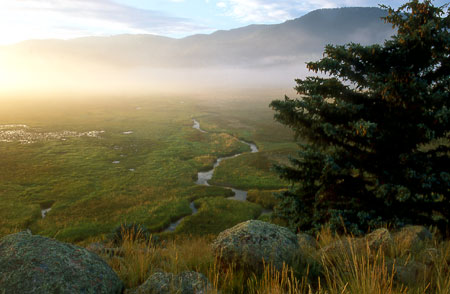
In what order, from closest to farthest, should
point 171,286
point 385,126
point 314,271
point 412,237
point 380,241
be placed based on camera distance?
point 171,286, point 314,271, point 380,241, point 412,237, point 385,126

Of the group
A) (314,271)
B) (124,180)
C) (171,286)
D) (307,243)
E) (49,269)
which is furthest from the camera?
(124,180)

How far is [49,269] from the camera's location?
378cm

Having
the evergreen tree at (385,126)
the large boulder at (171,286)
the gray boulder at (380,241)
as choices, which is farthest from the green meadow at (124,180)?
the gray boulder at (380,241)

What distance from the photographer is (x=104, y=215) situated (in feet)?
83.0

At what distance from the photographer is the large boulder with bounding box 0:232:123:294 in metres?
3.62

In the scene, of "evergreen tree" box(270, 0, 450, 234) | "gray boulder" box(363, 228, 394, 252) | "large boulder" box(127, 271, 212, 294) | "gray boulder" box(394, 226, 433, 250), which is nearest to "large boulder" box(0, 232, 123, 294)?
"large boulder" box(127, 271, 212, 294)

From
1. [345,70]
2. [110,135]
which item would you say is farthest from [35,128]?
[345,70]

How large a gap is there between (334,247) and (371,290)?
2453mm

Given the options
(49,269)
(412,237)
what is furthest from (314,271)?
(49,269)

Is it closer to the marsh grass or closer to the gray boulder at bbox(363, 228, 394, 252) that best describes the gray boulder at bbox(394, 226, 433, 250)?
the marsh grass

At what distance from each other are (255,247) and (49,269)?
3.31m

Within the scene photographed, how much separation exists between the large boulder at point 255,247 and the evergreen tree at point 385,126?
4.94 meters

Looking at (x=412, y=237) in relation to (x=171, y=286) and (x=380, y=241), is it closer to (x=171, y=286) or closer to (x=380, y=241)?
(x=380, y=241)

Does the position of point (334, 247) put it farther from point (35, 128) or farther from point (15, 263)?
point (35, 128)
